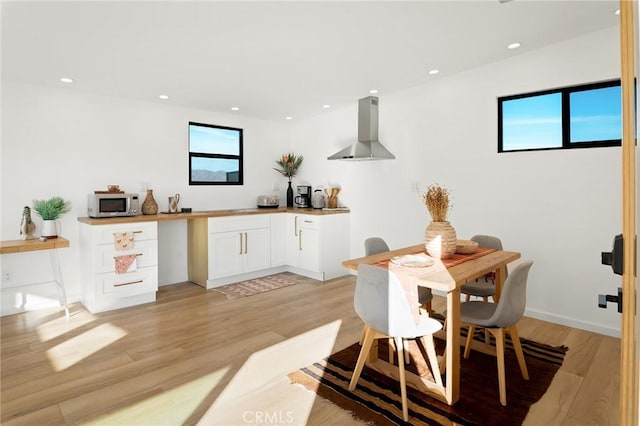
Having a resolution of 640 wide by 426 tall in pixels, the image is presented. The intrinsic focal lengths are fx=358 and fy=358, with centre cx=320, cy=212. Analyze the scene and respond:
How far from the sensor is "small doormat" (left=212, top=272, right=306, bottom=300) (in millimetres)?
4345

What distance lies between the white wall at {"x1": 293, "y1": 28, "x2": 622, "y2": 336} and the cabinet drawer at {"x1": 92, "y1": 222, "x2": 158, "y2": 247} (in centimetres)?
273

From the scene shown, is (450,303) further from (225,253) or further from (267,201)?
(267,201)

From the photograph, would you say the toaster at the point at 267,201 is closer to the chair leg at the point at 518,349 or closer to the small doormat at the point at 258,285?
the small doormat at the point at 258,285

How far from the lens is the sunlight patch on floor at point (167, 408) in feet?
6.40

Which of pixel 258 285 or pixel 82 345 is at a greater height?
pixel 258 285

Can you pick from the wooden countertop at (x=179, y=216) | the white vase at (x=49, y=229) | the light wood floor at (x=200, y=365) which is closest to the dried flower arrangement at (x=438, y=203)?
the light wood floor at (x=200, y=365)

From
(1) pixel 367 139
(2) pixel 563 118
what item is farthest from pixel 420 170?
(2) pixel 563 118

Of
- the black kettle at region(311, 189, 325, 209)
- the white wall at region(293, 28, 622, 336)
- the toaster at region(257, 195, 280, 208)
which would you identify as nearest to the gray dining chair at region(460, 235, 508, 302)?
the white wall at region(293, 28, 622, 336)

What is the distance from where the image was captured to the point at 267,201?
5.52 m

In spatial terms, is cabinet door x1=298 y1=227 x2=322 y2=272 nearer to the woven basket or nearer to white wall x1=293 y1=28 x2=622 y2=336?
white wall x1=293 y1=28 x2=622 y2=336

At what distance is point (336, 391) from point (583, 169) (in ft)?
9.00

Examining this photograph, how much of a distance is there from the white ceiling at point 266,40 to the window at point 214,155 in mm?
1008

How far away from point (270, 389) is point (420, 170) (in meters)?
2.96

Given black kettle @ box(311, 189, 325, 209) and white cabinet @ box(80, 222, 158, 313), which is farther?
black kettle @ box(311, 189, 325, 209)
